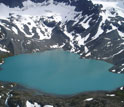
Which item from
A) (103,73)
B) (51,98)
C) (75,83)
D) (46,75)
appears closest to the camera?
(51,98)

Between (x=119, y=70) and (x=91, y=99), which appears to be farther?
(x=119, y=70)

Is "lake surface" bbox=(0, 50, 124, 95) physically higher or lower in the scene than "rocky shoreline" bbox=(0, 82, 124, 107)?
higher

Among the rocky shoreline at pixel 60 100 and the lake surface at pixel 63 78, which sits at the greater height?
the lake surface at pixel 63 78

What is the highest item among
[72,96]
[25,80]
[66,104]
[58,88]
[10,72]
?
[10,72]

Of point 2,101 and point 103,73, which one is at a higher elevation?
point 103,73

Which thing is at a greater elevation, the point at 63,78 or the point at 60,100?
the point at 63,78

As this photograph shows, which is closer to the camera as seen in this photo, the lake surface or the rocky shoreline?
the rocky shoreline

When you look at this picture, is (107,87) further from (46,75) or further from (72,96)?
(46,75)

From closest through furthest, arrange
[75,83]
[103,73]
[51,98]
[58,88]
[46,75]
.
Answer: [51,98], [58,88], [75,83], [46,75], [103,73]

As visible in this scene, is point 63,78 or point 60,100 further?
point 63,78

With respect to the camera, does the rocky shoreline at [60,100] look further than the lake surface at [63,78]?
No

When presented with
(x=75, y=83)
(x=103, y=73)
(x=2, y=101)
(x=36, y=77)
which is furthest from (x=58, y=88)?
(x=103, y=73)
